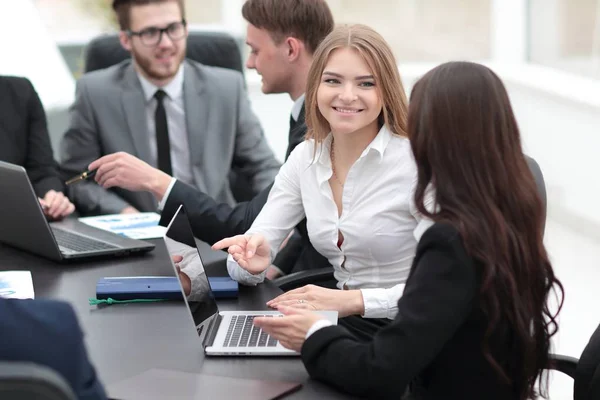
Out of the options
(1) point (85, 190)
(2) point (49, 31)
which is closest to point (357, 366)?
(1) point (85, 190)

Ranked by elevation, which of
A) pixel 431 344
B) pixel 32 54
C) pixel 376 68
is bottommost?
pixel 32 54

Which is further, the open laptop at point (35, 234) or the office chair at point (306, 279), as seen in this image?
the office chair at point (306, 279)

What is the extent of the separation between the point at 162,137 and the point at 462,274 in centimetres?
204

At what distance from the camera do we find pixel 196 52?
3568 mm

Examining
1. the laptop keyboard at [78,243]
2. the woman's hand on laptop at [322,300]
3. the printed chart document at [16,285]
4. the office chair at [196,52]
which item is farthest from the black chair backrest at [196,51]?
the woman's hand on laptop at [322,300]

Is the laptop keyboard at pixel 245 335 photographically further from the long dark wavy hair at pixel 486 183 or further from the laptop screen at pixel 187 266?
the long dark wavy hair at pixel 486 183

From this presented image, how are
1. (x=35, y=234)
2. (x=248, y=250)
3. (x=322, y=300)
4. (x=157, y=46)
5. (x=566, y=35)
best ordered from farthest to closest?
(x=566, y=35), (x=157, y=46), (x=35, y=234), (x=248, y=250), (x=322, y=300)

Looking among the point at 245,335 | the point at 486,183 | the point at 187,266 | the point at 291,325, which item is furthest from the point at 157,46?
the point at 486,183

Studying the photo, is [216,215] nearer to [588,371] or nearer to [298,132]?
[298,132]

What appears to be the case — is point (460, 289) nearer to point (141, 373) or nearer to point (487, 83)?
point (487, 83)

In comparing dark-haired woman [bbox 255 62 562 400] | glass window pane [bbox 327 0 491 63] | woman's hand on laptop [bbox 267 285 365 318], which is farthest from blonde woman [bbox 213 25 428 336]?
glass window pane [bbox 327 0 491 63]

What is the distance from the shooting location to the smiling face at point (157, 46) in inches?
127

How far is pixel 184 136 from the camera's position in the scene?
3.32 meters

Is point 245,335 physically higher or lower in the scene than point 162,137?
higher
